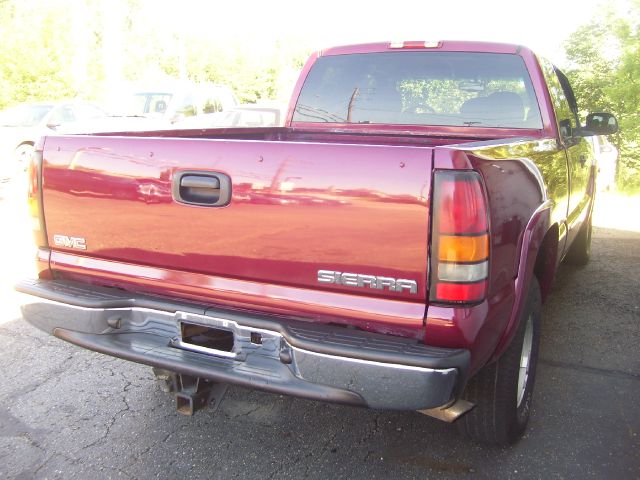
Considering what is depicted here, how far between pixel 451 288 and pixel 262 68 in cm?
3968

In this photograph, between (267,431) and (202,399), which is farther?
(267,431)

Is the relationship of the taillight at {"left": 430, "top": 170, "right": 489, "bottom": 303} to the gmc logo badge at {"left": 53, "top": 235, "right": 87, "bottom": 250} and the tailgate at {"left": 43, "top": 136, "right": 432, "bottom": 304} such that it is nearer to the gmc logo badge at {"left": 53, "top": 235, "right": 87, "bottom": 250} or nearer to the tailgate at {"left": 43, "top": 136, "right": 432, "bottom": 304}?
the tailgate at {"left": 43, "top": 136, "right": 432, "bottom": 304}

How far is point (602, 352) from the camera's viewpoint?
12.5ft

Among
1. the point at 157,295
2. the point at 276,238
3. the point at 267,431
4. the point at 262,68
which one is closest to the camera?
the point at 276,238

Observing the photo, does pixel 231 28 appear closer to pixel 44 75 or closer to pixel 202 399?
pixel 44 75

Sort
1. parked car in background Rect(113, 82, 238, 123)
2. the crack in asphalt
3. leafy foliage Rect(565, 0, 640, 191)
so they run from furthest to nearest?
1. parked car in background Rect(113, 82, 238, 123)
2. leafy foliage Rect(565, 0, 640, 191)
3. the crack in asphalt

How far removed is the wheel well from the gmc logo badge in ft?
7.30

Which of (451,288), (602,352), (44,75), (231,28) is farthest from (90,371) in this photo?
(231,28)

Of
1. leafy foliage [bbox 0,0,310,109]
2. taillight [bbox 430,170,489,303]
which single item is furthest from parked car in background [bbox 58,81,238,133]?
taillight [bbox 430,170,489,303]

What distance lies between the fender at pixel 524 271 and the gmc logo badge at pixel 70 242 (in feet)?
6.11

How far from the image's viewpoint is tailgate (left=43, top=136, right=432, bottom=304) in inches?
77.2

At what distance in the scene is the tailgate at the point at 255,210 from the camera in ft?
6.44

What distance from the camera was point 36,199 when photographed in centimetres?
265

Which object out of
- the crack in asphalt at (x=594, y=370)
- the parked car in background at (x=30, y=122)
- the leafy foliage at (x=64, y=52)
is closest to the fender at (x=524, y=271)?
the crack in asphalt at (x=594, y=370)
